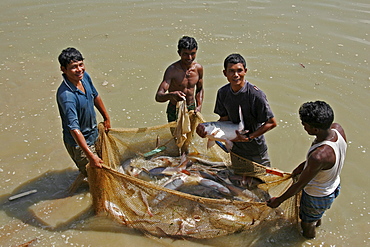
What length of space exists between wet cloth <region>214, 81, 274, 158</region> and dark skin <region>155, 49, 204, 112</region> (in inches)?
22.7

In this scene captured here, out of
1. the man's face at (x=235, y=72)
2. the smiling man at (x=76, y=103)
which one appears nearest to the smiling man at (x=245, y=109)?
the man's face at (x=235, y=72)

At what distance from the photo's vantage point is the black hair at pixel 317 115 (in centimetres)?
333

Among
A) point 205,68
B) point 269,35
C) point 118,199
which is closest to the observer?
point 118,199

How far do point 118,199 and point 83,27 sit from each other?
21.3ft

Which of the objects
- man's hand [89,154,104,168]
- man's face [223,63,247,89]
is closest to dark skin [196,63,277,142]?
man's face [223,63,247,89]

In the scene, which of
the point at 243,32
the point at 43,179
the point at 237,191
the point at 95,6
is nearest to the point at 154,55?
the point at 243,32

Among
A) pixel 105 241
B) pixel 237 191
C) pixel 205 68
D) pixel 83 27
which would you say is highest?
pixel 83 27

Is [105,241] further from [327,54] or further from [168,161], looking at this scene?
[327,54]

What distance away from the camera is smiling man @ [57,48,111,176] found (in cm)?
401

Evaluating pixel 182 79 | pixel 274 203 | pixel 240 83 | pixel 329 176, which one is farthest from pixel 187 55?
pixel 329 176

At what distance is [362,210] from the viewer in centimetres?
477

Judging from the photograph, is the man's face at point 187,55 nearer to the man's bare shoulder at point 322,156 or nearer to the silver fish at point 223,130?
the silver fish at point 223,130

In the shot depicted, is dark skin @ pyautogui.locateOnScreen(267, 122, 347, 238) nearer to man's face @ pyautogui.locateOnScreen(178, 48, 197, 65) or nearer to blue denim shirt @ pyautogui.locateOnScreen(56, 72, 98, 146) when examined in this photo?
man's face @ pyautogui.locateOnScreen(178, 48, 197, 65)

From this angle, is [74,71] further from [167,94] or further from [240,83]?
[240,83]
